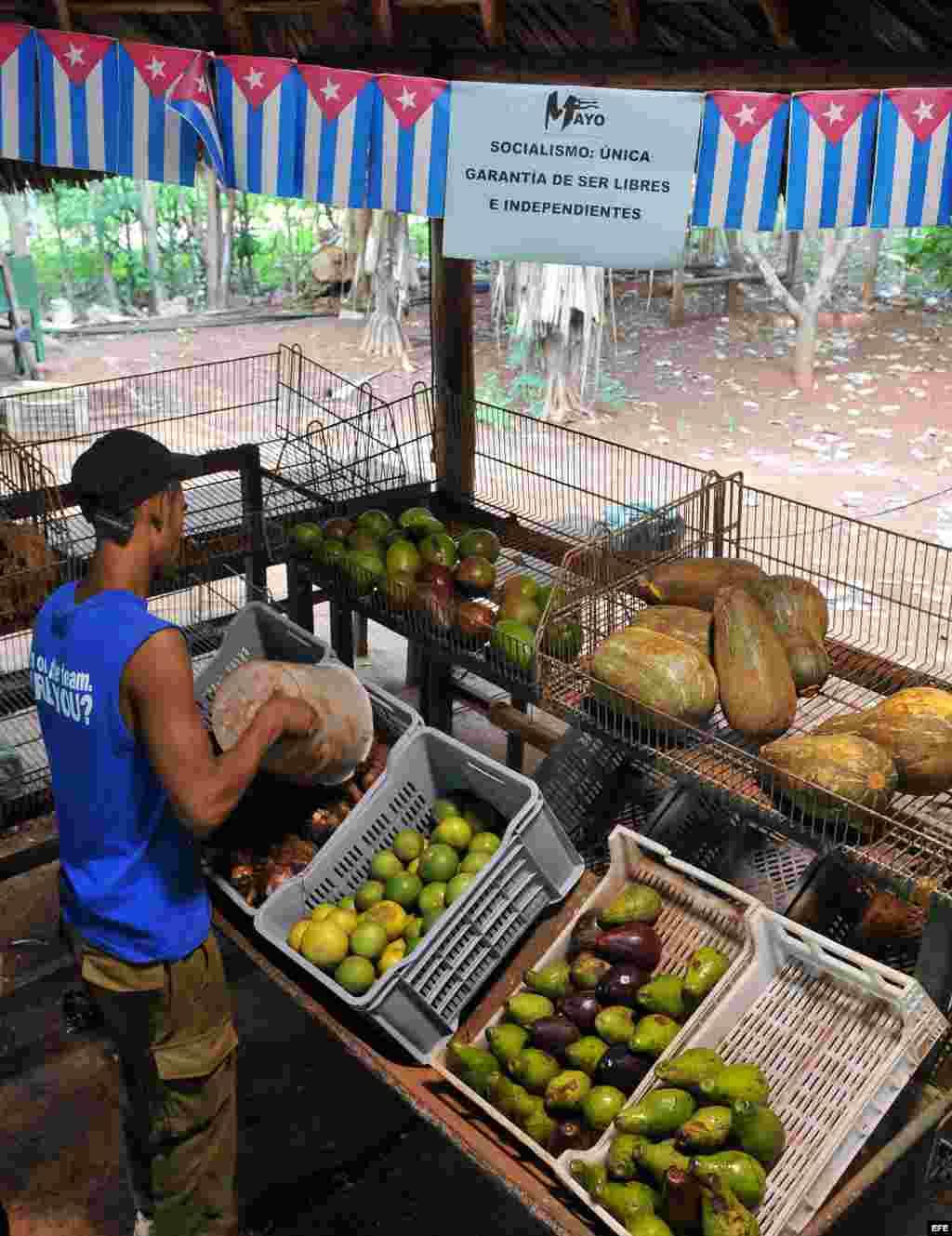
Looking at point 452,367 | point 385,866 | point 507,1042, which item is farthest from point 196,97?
point 507,1042

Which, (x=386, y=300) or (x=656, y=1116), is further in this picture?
(x=386, y=300)

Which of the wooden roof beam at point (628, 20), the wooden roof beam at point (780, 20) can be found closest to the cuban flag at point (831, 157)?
the wooden roof beam at point (780, 20)

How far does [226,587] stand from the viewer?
8.00 metres

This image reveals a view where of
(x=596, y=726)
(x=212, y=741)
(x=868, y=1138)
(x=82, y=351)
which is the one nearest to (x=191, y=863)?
(x=212, y=741)

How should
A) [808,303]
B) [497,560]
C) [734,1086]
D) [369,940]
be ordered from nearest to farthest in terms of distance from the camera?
[734,1086] → [369,940] → [497,560] → [808,303]

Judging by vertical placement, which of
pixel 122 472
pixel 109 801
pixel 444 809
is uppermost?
pixel 122 472

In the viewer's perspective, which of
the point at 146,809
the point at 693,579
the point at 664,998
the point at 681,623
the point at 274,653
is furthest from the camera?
the point at 274,653

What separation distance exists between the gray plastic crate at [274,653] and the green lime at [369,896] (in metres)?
0.48

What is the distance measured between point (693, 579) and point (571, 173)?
146cm

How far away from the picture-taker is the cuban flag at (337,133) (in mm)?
4574

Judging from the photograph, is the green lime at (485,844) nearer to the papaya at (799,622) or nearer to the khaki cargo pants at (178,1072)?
the khaki cargo pants at (178,1072)

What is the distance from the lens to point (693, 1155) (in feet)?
9.14

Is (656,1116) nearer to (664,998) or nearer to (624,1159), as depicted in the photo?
(624,1159)

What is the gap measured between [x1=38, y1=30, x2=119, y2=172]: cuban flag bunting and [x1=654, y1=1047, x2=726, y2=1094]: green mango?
13.4ft
